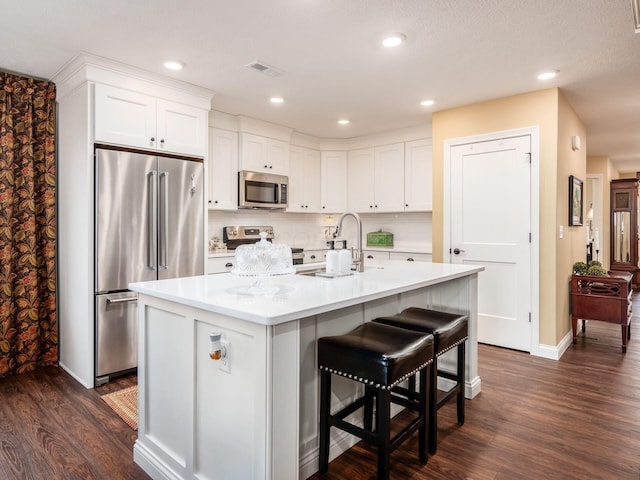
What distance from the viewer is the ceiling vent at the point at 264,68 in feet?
10.1

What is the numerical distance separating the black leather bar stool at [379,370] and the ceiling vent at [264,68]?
218 cm

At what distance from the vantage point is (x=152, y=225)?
3.27 meters

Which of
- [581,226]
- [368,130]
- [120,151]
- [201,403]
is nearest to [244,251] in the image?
[201,403]

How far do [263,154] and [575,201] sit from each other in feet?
11.5

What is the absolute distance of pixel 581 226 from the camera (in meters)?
4.64

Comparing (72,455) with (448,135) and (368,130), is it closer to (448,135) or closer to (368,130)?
(448,135)

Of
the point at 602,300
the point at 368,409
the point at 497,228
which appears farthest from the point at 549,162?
the point at 368,409

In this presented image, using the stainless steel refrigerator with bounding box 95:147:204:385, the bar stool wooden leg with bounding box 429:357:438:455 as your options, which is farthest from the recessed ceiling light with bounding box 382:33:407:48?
the bar stool wooden leg with bounding box 429:357:438:455

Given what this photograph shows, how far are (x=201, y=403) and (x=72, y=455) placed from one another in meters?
0.98

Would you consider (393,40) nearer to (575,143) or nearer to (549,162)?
(549,162)

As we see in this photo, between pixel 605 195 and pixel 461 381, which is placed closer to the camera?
pixel 461 381

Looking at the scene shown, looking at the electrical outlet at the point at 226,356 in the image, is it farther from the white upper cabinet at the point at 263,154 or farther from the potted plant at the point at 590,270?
the potted plant at the point at 590,270

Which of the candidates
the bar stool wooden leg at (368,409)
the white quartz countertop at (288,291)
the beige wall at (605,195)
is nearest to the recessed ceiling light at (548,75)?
the white quartz countertop at (288,291)

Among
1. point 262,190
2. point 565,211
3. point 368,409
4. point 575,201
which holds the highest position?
point 262,190
